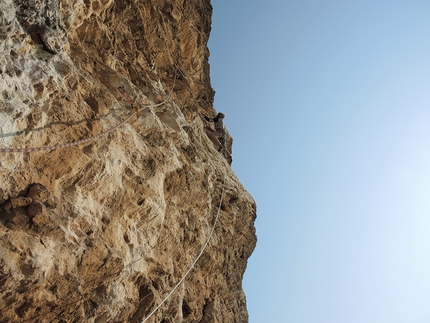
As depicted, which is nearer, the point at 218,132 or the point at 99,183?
the point at 99,183

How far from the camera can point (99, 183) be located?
5.88 metres

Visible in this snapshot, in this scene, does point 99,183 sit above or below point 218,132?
below

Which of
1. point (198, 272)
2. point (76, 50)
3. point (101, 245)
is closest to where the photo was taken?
point (101, 245)

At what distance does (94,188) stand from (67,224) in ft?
2.59

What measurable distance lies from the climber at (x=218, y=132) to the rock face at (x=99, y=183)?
329cm

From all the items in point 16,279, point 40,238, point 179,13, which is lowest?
point 16,279

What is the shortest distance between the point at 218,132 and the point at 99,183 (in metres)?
8.39

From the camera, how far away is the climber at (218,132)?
13523mm

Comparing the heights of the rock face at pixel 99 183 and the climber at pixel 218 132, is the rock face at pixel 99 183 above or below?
below

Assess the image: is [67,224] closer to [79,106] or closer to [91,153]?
[91,153]

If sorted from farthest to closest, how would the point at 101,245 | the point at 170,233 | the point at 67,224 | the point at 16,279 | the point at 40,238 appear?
the point at 170,233 < the point at 101,245 < the point at 67,224 < the point at 40,238 < the point at 16,279

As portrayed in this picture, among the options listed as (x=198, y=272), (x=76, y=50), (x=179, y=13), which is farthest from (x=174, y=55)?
(x=198, y=272)

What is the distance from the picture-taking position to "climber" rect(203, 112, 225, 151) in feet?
44.4

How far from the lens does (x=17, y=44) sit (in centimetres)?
504
